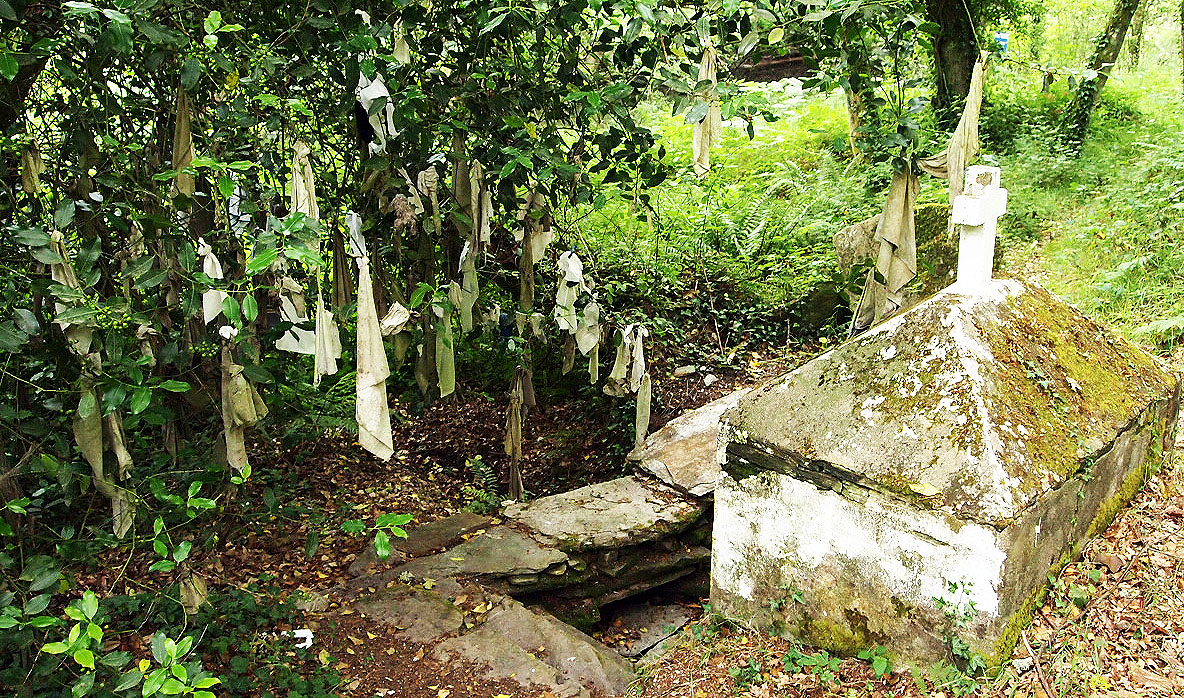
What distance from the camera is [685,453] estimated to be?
5.66 m

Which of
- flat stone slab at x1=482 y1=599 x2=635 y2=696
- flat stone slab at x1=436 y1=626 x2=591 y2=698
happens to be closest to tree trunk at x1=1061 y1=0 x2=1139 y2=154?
flat stone slab at x1=482 y1=599 x2=635 y2=696

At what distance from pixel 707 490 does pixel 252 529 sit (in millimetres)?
2718

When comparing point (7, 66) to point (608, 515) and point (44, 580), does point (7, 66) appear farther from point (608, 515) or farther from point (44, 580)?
point (608, 515)

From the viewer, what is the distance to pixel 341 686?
12.3 ft

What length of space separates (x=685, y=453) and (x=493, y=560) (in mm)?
1573

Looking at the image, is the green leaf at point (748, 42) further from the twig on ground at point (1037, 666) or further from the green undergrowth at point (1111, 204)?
the green undergrowth at point (1111, 204)

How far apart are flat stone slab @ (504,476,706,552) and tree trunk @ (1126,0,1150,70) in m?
10.9

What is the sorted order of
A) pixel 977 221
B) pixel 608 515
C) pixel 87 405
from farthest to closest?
pixel 608 515 < pixel 977 221 < pixel 87 405

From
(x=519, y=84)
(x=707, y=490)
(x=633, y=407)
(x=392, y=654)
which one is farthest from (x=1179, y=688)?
(x=633, y=407)

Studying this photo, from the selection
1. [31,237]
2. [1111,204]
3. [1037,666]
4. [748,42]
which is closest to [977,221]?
[748,42]

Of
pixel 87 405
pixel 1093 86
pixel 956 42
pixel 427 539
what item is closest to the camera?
pixel 87 405

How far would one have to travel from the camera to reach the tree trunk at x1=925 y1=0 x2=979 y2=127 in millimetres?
9562

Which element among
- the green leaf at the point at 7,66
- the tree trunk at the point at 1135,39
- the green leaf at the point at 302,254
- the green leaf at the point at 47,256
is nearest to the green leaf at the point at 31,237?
the green leaf at the point at 47,256

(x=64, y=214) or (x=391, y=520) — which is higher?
(x=64, y=214)
